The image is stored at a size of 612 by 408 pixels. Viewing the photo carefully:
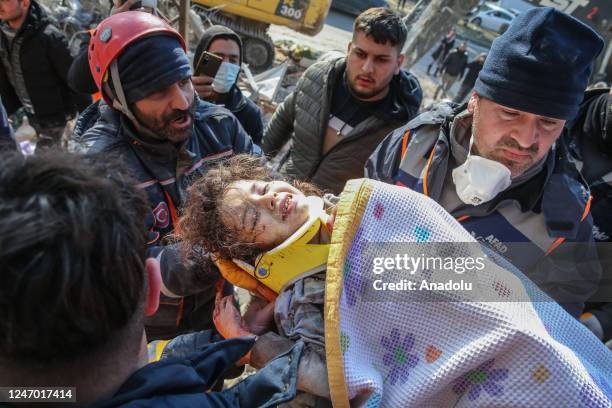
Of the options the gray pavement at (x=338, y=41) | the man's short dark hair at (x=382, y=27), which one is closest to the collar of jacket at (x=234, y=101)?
the man's short dark hair at (x=382, y=27)

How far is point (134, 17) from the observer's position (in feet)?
7.36

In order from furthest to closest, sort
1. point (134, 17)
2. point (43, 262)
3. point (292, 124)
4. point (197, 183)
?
point (292, 124), point (134, 17), point (197, 183), point (43, 262)

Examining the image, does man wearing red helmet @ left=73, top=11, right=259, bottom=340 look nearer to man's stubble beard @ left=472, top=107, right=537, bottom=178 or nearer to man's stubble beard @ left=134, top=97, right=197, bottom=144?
man's stubble beard @ left=134, top=97, right=197, bottom=144

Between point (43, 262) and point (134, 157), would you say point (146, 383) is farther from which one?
point (134, 157)

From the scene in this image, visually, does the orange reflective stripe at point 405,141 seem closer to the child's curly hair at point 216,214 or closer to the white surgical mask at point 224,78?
the child's curly hair at point 216,214

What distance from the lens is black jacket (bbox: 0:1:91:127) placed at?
3.86m

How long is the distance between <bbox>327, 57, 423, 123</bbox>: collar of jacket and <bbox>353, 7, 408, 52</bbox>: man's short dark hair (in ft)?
0.81

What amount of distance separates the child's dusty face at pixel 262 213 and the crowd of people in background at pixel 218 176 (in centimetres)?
9

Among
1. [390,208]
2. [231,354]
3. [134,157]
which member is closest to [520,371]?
[390,208]

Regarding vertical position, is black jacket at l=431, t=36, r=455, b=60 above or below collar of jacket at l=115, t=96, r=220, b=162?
below

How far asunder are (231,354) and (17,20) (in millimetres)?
4145

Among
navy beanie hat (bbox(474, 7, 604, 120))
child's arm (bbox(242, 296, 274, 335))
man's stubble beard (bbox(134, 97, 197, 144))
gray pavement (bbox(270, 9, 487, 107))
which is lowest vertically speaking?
gray pavement (bbox(270, 9, 487, 107))

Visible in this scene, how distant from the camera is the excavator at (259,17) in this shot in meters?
12.5
